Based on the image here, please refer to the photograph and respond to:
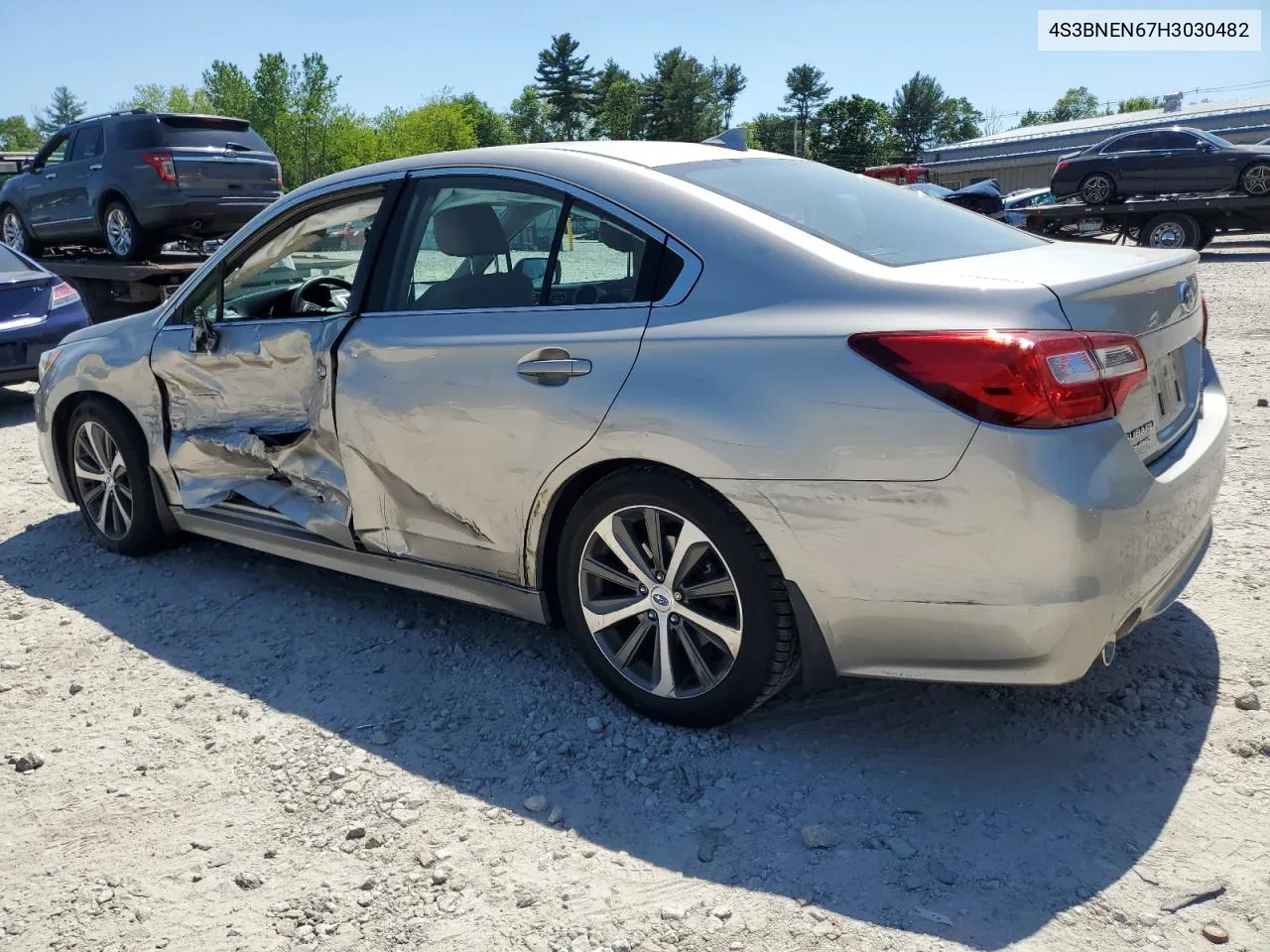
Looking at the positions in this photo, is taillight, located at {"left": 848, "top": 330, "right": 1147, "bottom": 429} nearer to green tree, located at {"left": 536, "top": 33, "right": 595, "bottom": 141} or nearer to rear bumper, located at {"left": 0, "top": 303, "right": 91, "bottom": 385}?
rear bumper, located at {"left": 0, "top": 303, "right": 91, "bottom": 385}

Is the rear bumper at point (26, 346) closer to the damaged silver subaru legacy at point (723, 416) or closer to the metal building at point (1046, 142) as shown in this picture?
the damaged silver subaru legacy at point (723, 416)

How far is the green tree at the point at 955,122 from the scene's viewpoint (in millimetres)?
120812

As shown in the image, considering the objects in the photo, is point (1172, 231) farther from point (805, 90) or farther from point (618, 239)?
point (805, 90)

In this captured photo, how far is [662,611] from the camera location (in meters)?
3.14

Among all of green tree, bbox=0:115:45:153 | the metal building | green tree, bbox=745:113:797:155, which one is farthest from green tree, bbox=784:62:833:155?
green tree, bbox=0:115:45:153

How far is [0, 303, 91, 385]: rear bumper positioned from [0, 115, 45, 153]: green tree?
6007 inches

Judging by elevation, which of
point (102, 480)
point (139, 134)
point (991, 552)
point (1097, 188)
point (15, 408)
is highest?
point (139, 134)

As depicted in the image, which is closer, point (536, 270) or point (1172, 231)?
point (536, 270)

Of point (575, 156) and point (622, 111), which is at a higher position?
point (622, 111)

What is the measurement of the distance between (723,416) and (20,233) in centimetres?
1624

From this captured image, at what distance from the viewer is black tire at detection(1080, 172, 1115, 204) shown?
70.5 ft

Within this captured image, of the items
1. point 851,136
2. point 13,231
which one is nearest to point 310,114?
point 851,136

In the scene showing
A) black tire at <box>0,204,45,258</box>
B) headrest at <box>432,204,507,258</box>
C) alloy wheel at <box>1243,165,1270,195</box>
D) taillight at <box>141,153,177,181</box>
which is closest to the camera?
headrest at <box>432,204,507,258</box>

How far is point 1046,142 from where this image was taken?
5962 centimetres
